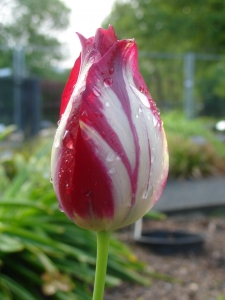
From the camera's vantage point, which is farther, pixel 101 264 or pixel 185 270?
pixel 185 270

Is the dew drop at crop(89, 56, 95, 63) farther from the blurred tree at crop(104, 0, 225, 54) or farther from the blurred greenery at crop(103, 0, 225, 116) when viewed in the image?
the blurred tree at crop(104, 0, 225, 54)

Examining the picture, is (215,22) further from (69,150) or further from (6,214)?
(69,150)

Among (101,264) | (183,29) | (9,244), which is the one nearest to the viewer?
(101,264)

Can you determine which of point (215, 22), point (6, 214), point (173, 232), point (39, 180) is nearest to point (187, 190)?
point (173, 232)

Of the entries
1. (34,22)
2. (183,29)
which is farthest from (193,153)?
(34,22)

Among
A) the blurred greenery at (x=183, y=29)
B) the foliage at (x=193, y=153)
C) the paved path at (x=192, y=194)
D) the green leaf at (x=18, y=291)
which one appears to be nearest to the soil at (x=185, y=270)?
the paved path at (x=192, y=194)

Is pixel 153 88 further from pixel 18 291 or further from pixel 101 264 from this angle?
pixel 101 264

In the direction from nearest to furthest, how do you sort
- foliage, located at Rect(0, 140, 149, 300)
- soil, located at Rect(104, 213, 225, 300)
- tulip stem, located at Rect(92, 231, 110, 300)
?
tulip stem, located at Rect(92, 231, 110, 300) → foliage, located at Rect(0, 140, 149, 300) → soil, located at Rect(104, 213, 225, 300)

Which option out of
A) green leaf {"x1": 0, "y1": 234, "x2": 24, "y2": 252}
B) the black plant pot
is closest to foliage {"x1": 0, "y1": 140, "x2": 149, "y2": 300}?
green leaf {"x1": 0, "y1": 234, "x2": 24, "y2": 252}
